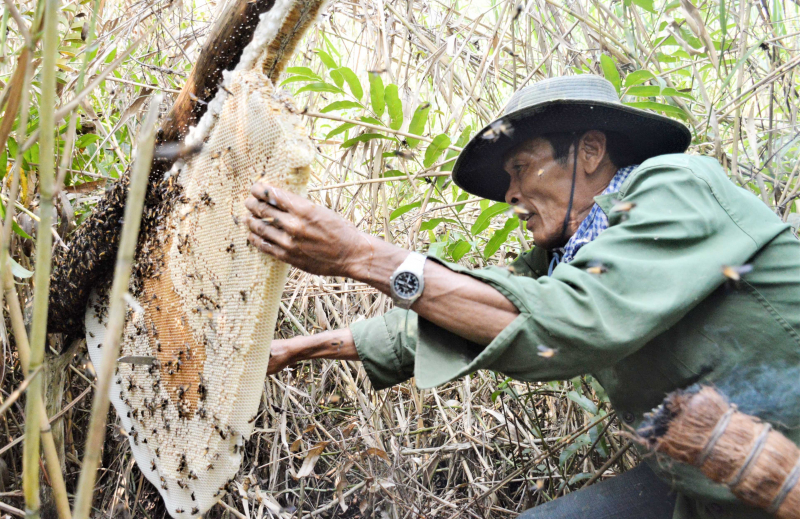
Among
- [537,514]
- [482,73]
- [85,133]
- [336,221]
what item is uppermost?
[482,73]

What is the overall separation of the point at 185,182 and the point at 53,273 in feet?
2.22

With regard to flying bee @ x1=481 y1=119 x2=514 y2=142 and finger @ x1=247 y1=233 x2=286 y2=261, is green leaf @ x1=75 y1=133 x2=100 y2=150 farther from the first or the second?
flying bee @ x1=481 y1=119 x2=514 y2=142

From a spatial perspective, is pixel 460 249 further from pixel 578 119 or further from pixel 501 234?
pixel 578 119

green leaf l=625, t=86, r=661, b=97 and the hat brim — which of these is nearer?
the hat brim

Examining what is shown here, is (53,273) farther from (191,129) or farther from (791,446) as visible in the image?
(791,446)

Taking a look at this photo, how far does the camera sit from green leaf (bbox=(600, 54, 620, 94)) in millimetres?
2068

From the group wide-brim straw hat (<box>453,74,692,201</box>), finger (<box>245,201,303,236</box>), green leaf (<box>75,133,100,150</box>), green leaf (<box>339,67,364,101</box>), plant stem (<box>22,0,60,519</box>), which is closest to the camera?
plant stem (<box>22,0,60,519</box>)

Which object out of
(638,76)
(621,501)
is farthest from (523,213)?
(621,501)

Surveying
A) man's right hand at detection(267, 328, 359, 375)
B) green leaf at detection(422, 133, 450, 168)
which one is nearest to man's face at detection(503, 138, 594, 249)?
green leaf at detection(422, 133, 450, 168)

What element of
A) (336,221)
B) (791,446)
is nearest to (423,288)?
(336,221)

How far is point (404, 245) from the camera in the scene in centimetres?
262

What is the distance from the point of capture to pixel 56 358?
2021mm

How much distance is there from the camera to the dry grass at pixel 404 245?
220 centimetres

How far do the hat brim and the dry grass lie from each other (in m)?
0.19
